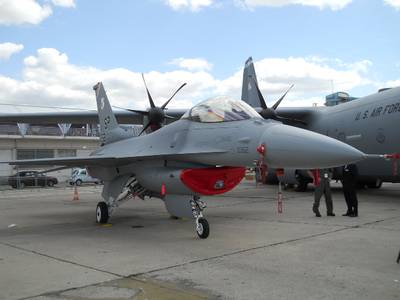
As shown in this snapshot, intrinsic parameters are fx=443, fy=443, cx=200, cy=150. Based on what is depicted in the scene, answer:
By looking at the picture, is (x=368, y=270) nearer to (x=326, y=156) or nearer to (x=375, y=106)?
(x=326, y=156)

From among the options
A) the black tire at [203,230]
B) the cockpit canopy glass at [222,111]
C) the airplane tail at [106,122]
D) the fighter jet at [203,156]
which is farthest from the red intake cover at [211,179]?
the airplane tail at [106,122]

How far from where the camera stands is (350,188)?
36.4 ft

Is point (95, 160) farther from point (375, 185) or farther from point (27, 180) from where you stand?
point (27, 180)

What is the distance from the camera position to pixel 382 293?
4750mm

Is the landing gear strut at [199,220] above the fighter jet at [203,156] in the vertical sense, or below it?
A: below

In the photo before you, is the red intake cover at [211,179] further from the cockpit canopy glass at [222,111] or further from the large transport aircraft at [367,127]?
the large transport aircraft at [367,127]

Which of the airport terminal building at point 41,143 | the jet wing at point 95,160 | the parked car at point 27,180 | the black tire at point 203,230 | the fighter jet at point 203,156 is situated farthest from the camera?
the airport terminal building at point 41,143

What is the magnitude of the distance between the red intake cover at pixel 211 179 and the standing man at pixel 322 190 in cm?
319

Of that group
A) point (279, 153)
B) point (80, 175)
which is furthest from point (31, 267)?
point (80, 175)

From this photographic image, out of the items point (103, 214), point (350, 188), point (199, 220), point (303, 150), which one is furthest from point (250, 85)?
point (303, 150)

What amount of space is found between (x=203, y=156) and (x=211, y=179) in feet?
1.92

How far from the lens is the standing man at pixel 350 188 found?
36.3 feet

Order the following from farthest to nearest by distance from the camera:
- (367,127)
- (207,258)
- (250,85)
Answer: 1. (250,85)
2. (367,127)
3. (207,258)

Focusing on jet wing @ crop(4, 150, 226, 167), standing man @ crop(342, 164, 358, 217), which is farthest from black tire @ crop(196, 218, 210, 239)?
standing man @ crop(342, 164, 358, 217)
